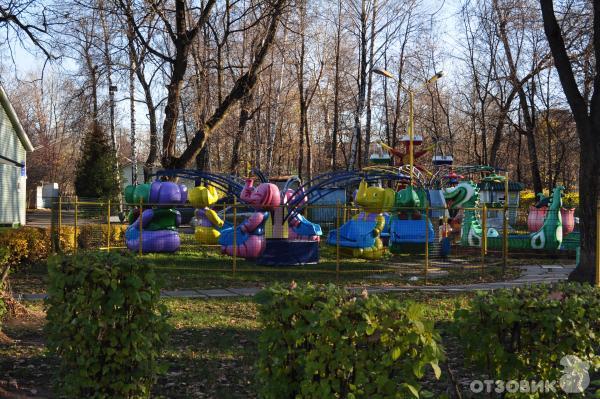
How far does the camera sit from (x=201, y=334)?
8.36 meters

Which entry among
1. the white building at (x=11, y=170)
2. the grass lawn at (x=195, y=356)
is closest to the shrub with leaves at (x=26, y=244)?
the grass lawn at (x=195, y=356)

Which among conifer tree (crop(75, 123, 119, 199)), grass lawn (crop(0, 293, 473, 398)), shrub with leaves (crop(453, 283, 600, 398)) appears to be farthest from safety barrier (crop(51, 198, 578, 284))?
conifer tree (crop(75, 123, 119, 199))

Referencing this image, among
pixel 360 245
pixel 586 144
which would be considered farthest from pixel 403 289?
pixel 360 245

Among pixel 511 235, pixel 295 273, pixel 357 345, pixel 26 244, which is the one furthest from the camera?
pixel 511 235

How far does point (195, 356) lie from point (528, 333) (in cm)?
416

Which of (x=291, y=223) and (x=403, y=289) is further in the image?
(x=291, y=223)

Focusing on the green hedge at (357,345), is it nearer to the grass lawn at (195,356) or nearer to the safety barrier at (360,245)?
the grass lawn at (195,356)

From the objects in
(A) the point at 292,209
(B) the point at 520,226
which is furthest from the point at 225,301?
(B) the point at 520,226

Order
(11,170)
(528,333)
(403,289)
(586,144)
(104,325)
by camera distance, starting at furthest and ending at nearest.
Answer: (11,170)
(403,289)
(586,144)
(104,325)
(528,333)

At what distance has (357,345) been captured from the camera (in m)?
3.81

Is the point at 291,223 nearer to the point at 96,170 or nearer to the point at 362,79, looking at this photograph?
the point at 362,79

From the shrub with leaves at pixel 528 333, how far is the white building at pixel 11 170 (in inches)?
1138

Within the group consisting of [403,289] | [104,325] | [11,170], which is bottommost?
[403,289]

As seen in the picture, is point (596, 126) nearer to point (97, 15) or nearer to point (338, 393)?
point (338, 393)
